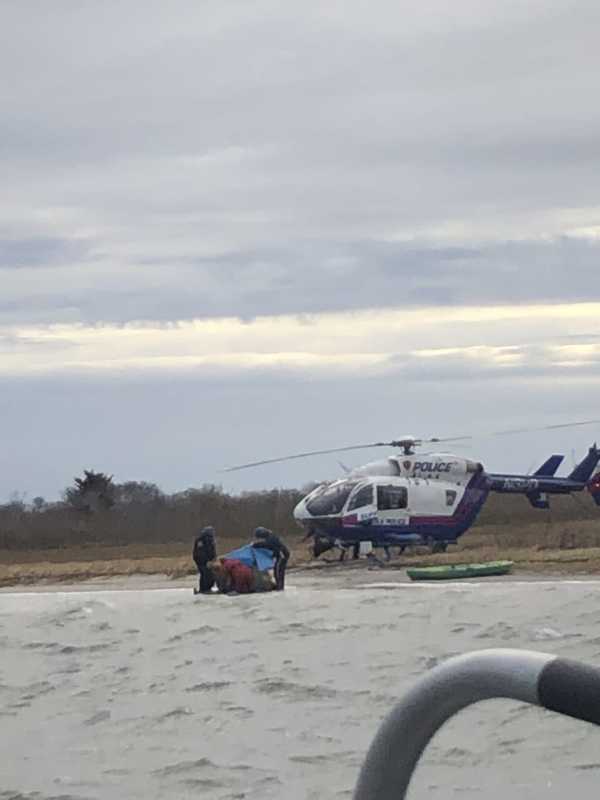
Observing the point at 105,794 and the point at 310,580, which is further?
the point at 310,580

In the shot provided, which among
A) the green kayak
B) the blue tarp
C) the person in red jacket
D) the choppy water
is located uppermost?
the blue tarp

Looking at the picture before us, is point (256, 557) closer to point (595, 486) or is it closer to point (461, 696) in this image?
point (595, 486)

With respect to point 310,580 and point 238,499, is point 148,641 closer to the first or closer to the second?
point 310,580

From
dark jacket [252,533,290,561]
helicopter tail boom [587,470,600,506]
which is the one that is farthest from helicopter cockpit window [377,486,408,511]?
dark jacket [252,533,290,561]

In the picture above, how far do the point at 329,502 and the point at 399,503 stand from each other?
157 cm

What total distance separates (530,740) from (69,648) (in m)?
9.33

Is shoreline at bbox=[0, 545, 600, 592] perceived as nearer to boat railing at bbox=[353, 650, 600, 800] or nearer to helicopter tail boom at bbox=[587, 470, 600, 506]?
helicopter tail boom at bbox=[587, 470, 600, 506]

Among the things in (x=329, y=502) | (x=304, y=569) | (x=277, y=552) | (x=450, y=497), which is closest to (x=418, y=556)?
(x=450, y=497)

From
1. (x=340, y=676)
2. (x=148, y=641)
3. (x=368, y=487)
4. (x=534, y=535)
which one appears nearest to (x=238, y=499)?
(x=534, y=535)

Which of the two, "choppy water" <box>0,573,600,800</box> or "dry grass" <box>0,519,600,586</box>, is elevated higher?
"dry grass" <box>0,519,600,586</box>

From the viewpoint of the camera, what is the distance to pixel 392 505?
34188 millimetres

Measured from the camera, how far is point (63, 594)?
30.1 meters

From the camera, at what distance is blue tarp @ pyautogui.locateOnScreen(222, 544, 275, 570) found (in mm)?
25750

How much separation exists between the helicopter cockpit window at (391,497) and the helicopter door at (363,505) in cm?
15
